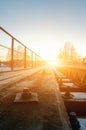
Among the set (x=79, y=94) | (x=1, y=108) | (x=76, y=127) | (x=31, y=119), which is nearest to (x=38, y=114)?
(x=31, y=119)

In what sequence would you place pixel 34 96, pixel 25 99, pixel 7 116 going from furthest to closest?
pixel 34 96 → pixel 25 99 → pixel 7 116

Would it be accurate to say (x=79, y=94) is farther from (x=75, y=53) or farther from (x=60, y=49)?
(x=60, y=49)

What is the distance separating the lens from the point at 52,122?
5.95 feet

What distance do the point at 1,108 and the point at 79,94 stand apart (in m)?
7.79

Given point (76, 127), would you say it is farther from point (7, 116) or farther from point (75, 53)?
point (75, 53)

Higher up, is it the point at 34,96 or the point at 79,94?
the point at 34,96

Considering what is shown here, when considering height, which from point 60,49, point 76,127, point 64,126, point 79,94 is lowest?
point 79,94

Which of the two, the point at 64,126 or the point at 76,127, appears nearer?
the point at 64,126

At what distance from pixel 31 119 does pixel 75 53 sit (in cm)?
9842

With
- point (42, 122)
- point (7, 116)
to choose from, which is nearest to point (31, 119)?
point (42, 122)

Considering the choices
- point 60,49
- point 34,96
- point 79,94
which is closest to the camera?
point 34,96

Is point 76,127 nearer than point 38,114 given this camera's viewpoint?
No

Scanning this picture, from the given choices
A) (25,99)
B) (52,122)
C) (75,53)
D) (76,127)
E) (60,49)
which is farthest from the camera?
(60,49)

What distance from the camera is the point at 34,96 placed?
9.49 feet
